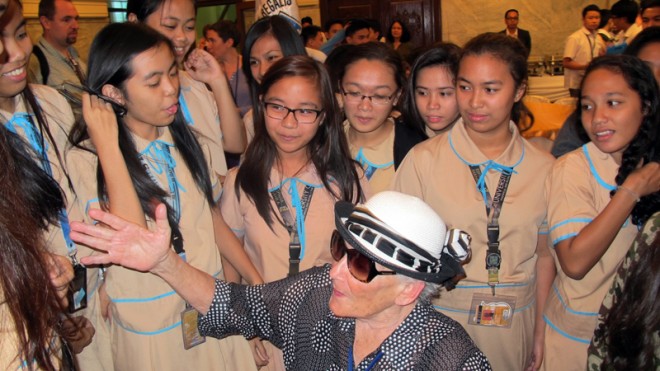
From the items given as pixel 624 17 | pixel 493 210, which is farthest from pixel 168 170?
pixel 624 17

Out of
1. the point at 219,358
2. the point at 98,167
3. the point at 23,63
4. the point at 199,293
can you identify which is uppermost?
the point at 23,63

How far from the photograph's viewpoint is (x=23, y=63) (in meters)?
2.19

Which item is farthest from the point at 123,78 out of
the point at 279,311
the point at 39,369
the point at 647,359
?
the point at 647,359

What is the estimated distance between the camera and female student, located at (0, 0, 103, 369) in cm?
216

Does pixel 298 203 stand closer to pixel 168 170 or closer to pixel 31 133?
pixel 168 170

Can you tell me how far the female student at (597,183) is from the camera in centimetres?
234

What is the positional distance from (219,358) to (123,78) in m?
1.19

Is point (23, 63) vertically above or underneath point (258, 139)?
above

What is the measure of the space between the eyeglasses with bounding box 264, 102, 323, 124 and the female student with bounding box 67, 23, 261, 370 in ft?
1.50

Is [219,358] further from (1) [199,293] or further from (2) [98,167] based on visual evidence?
(2) [98,167]

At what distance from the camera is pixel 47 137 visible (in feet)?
7.53

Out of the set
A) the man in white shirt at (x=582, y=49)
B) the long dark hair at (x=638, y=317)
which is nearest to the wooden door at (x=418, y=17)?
the man in white shirt at (x=582, y=49)

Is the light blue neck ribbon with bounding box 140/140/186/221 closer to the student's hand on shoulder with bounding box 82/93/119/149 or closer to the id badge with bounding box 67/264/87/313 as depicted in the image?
the student's hand on shoulder with bounding box 82/93/119/149

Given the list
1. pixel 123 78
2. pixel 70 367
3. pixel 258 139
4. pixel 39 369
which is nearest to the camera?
pixel 39 369
